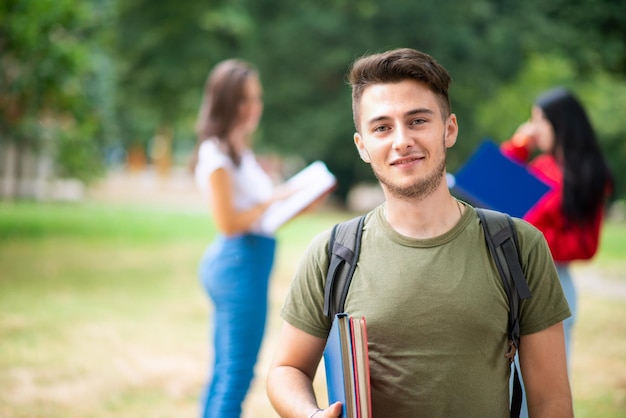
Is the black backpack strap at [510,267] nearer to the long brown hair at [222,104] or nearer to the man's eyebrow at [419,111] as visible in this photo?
the man's eyebrow at [419,111]

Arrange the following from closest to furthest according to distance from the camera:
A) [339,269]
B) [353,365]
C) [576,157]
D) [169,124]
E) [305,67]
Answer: [353,365] → [339,269] → [576,157] → [305,67] → [169,124]

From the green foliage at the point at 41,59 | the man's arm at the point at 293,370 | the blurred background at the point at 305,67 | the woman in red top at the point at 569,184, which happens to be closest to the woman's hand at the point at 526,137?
the woman in red top at the point at 569,184

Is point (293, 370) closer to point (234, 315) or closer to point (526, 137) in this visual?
point (234, 315)

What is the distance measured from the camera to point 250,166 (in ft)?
13.3

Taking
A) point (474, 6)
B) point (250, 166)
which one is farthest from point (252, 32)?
point (250, 166)

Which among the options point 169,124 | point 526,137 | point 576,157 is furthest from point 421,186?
point 169,124

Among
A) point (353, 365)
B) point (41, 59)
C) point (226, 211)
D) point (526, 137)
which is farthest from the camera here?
point (41, 59)

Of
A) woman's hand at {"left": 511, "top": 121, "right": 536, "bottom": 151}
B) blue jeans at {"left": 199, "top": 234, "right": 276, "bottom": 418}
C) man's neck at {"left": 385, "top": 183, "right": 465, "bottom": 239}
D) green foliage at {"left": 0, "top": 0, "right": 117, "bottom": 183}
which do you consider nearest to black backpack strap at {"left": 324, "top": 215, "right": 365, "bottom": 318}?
man's neck at {"left": 385, "top": 183, "right": 465, "bottom": 239}

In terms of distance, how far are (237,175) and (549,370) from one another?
231 cm

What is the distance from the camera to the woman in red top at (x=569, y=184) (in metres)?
3.85

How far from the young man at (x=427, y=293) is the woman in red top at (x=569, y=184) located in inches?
75.3

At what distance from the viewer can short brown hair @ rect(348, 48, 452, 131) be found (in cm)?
196

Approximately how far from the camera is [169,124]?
29625mm

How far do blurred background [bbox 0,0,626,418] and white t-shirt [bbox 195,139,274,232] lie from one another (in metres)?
1.45
